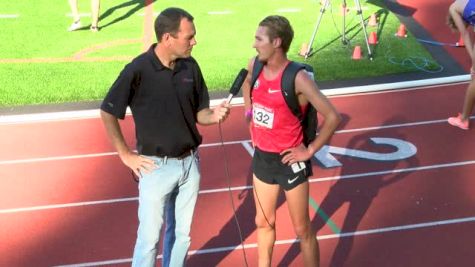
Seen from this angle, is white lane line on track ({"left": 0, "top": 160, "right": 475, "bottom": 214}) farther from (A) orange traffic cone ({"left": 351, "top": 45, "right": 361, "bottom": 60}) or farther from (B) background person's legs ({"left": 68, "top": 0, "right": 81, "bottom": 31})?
(B) background person's legs ({"left": 68, "top": 0, "right": 81, "bottom": 31})

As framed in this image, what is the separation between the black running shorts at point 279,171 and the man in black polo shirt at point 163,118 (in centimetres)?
53

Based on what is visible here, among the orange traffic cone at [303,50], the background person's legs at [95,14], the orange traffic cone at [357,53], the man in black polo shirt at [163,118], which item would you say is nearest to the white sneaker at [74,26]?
the background person's legs at [95,14]

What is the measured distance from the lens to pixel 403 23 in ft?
47.8

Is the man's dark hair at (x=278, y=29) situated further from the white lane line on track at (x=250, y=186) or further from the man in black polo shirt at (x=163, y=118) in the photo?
the white lane line on track at (x=250, y=186)

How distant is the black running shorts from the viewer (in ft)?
14.9

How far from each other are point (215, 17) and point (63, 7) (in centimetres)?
409

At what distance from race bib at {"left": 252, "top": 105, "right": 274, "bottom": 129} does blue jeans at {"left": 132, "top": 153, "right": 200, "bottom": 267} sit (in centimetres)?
55

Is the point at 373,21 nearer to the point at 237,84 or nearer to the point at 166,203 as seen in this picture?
the point at 237,84

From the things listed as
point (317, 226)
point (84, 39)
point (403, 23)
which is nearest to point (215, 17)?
point (84, 39)

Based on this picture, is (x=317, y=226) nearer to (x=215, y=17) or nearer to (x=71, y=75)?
(x=71, y=75)

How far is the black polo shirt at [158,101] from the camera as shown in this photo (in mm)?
4094

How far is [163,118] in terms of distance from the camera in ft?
13.8

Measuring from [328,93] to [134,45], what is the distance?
15.7ft

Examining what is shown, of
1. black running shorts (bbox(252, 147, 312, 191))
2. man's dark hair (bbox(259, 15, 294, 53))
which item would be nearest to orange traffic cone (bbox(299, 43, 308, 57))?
Result: black running shorts (bbox(252, 147, 312, 191))
